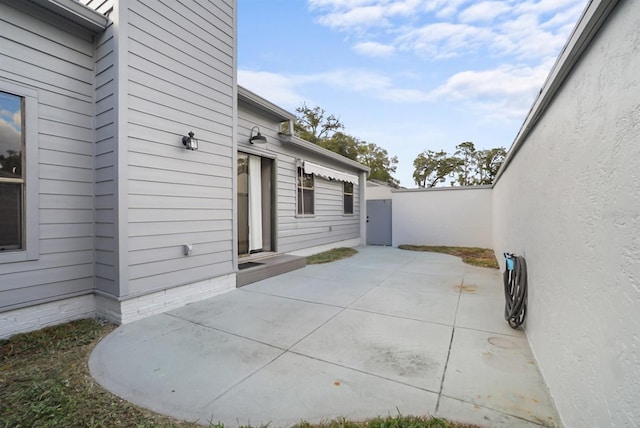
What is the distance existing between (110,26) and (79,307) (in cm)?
315

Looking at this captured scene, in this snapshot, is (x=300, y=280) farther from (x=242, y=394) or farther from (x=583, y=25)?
(x=583, y=25)

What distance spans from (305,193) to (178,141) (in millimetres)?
4086

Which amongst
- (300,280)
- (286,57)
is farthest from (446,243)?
(286,57)

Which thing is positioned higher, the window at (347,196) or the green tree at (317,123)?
the green tree at (317,123)

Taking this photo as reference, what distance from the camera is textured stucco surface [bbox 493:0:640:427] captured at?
1.02 meters

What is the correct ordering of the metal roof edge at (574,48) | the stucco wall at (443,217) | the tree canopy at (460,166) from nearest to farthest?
the metal roof edge at (574,48) < the stucco wall at (443,217) < the tree canopy at (460,166)

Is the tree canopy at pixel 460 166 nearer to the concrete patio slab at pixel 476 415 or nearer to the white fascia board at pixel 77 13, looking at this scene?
the concrete patio slab at pixel 476 415

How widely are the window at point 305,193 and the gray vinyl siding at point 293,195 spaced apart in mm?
198

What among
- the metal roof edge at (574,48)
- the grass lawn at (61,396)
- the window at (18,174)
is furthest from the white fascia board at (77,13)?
the metal roof edge at (574,48)

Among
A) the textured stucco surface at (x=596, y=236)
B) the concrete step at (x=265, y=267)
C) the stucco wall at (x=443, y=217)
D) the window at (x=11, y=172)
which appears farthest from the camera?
the stucco wall at (x=443, y=217)

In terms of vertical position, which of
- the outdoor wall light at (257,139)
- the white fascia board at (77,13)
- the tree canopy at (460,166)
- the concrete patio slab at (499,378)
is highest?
the tree canopy at (460,166)

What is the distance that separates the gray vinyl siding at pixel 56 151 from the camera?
275cm

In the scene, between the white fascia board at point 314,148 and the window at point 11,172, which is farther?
the white fascia board at point 314,148

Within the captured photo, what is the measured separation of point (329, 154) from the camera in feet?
26.6
